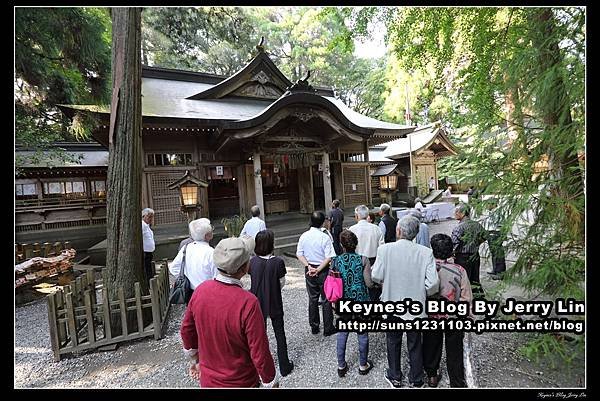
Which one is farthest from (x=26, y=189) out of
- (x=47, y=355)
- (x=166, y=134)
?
(x=47, y=355)

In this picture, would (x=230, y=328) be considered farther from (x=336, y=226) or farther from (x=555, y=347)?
(x=336, y=226)

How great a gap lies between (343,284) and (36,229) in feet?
37.6

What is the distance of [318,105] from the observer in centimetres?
907

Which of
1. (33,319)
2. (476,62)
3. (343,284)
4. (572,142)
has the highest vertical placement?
(476,62)

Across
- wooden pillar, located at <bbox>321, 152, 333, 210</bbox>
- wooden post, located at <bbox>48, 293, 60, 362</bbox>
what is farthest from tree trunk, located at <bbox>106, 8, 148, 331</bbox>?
wooden pillar, located at <bbox>321, 152, 333, 210</bbox>

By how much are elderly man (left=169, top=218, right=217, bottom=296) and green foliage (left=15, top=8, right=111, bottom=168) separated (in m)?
5.34

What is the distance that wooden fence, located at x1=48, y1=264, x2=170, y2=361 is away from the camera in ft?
10.8

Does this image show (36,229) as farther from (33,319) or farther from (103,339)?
(103,339)

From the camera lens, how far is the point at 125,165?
3.94 meters

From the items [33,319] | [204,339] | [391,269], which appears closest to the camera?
[204,339]

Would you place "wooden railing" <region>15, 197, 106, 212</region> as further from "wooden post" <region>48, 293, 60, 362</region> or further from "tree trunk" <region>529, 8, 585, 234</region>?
"tree trunk" <region>529, 8, 585, 234</region>

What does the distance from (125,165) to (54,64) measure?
15.0ft

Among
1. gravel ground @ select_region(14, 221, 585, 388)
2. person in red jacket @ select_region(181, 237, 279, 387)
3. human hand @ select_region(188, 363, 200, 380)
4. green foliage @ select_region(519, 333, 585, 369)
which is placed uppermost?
person in red jacket @ select_region(181, 237, 279, 387)

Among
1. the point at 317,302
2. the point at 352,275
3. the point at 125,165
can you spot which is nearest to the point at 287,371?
the point at 317,302
